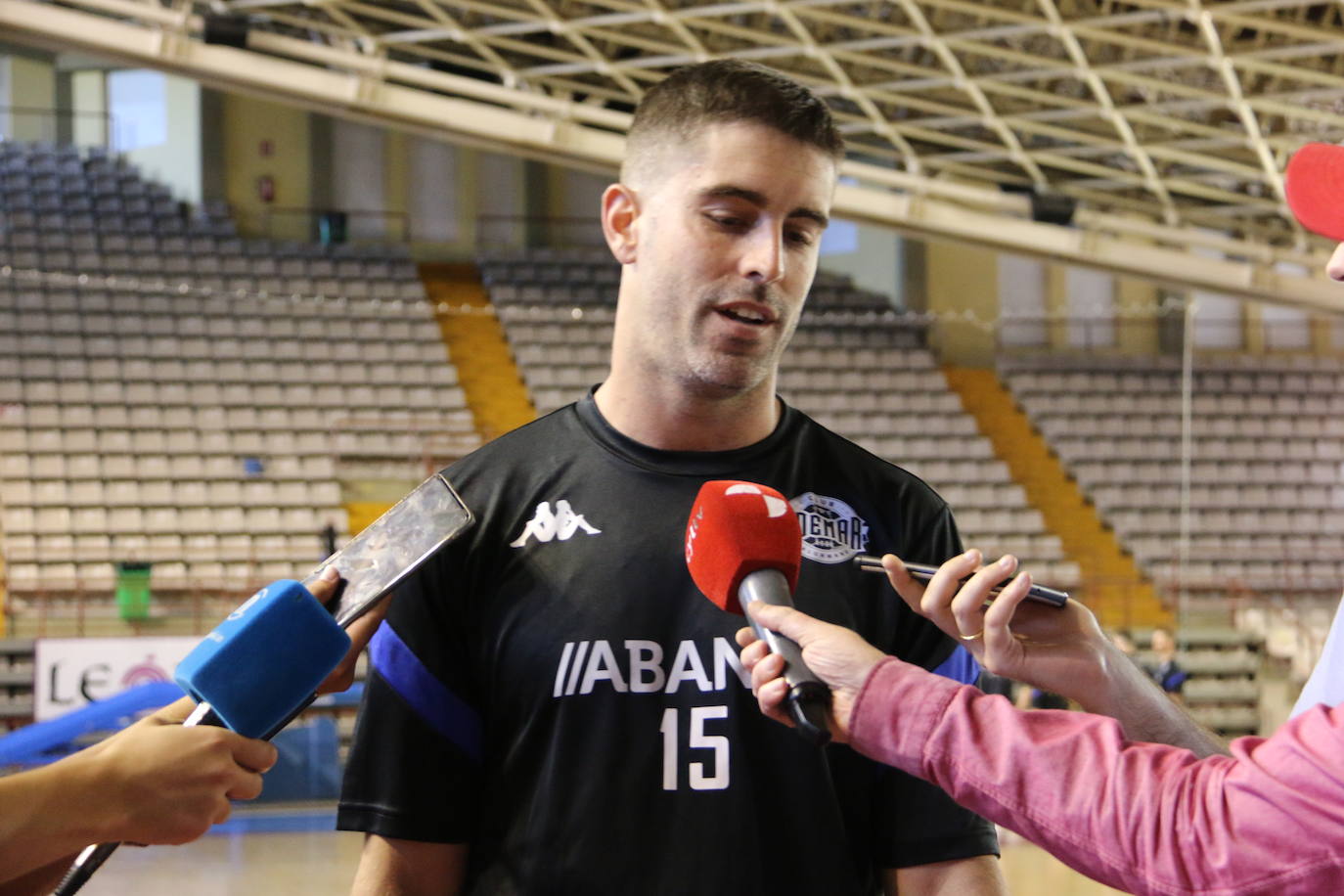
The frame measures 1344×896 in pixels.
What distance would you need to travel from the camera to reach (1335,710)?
122cm

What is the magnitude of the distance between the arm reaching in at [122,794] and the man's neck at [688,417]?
796 millimetres

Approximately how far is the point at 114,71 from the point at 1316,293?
1430cm

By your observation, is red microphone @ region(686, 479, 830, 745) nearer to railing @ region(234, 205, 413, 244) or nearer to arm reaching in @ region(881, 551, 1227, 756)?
arm reaching in @ region(881, 551, 1227, 756)

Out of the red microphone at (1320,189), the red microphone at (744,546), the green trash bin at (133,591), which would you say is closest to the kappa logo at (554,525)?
the red microphone at (744,546)

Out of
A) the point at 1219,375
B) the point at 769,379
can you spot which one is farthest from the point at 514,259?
the point at 769,379

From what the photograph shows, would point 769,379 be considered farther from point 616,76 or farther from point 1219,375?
point 1219,375

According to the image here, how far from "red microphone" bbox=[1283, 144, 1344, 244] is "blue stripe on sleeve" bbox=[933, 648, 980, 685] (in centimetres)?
71

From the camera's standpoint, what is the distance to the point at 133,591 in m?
11.5

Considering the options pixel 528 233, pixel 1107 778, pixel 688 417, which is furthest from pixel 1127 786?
pixel 528 233

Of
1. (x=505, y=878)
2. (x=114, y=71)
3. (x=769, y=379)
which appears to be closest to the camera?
(x=505, y=878)

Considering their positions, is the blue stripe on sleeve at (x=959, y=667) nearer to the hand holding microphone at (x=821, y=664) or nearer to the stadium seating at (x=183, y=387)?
the hand holding microphone at (x=821, y=664)

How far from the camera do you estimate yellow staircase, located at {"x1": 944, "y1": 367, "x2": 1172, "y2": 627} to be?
13703mm

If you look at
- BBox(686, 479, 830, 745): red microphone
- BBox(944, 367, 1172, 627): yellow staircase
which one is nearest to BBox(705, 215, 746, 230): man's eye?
BBox(686, 479, 830, 745): red microphone

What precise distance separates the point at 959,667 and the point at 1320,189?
0.76m
